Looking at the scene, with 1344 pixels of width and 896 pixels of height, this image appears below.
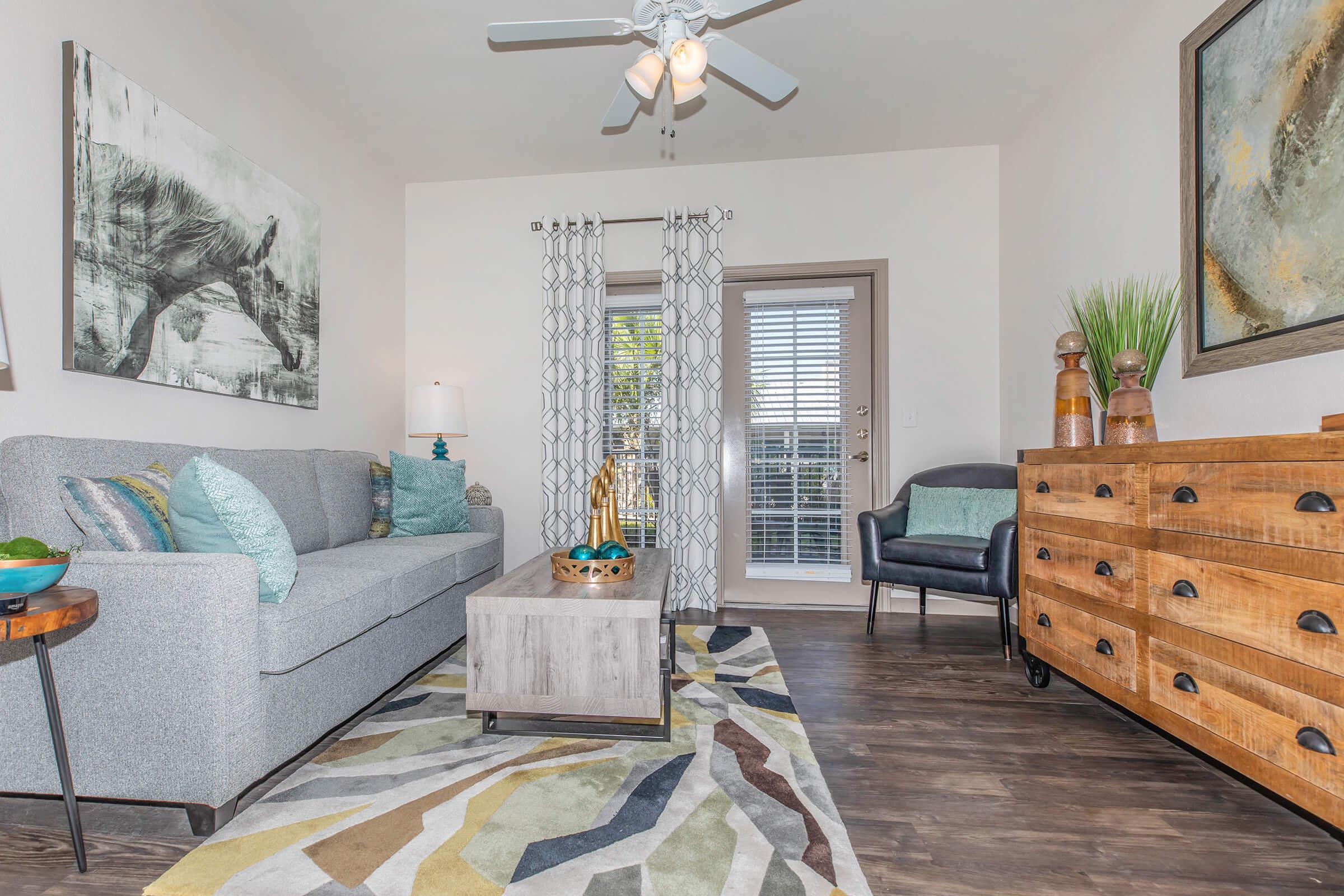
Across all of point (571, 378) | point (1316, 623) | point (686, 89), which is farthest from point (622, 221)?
point (1316, 623)

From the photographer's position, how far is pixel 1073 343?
7.48ft

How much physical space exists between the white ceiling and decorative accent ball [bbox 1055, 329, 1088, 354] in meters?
1.44

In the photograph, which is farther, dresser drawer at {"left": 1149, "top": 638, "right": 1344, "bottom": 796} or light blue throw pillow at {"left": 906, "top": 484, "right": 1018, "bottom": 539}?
light blue throw pillow at {"left": 906, "top": 484, "right": 1018, "bottom": 539}

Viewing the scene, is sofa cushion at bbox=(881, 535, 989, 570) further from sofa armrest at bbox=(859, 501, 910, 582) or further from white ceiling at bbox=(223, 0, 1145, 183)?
white ceiling at bbox=(223, 0, 1145, 183)

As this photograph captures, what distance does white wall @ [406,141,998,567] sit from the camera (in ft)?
12.2

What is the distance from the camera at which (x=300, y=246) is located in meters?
3.02

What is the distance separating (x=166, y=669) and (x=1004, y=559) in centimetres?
287

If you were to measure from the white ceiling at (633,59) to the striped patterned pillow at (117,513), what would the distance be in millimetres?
2101

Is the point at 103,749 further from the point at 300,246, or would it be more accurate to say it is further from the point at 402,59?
the point at 402,59

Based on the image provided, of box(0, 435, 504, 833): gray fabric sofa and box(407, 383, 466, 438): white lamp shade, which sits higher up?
box(407, 383, 466, 438): white lamp shade

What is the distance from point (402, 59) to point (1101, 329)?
3266 mm

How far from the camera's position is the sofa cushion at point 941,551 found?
278cm

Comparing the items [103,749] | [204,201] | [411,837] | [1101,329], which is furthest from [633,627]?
[204,201]

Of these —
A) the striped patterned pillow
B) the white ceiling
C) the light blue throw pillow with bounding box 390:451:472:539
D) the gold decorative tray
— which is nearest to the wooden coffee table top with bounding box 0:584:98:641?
the striped patterned pillow
